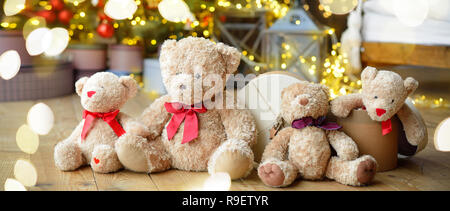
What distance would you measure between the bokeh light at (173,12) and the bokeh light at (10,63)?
78 cm

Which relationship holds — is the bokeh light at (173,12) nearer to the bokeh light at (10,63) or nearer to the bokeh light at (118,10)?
the bokeh light at (118,10)

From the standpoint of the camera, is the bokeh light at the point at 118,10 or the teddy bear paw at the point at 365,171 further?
the bokeh light at the point at 118,10

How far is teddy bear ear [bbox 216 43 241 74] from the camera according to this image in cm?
114

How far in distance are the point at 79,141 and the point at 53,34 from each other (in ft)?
5.49

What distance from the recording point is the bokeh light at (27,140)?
1388 millimetres

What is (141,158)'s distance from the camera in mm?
1097

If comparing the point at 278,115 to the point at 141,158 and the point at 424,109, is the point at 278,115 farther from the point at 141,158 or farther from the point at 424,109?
the point at 424,109

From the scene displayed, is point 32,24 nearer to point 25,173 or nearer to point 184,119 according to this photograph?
point 25,173

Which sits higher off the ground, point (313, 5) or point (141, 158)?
point (313, 5)

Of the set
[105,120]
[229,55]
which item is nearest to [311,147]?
[229,55]

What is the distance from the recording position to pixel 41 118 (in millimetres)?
1967

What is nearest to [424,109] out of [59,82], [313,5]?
[313,5]

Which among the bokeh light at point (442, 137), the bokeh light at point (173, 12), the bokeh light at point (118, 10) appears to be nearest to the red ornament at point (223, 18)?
the bokeh light at point (173, 12)
